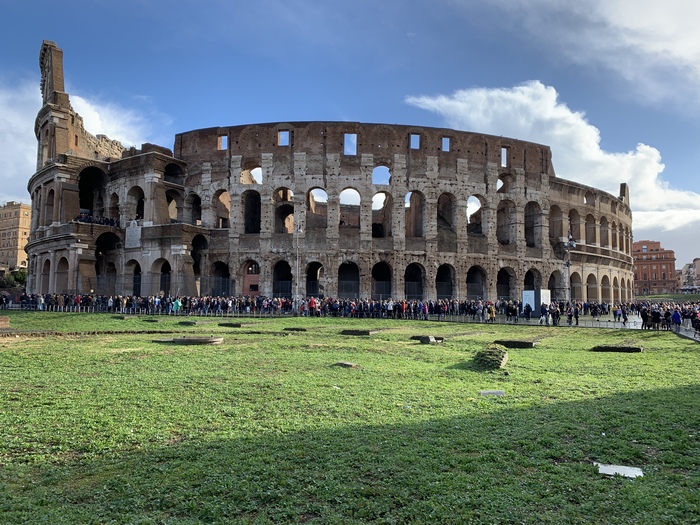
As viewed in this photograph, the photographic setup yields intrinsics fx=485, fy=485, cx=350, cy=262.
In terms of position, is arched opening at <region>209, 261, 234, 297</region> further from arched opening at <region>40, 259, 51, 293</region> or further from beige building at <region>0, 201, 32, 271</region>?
beige building at <region>0, 201, 32, 271</region>

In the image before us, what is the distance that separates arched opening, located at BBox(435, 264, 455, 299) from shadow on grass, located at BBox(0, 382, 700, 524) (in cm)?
3151

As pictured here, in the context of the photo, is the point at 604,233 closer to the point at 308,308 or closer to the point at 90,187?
the point at 308,308

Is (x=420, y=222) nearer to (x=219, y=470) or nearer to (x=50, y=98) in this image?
(x=50, y=98)

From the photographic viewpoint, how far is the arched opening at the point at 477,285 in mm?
38375

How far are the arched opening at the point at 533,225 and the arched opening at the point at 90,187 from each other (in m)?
36.3

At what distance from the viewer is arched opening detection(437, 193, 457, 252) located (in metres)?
37.4

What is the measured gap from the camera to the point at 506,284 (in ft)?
135

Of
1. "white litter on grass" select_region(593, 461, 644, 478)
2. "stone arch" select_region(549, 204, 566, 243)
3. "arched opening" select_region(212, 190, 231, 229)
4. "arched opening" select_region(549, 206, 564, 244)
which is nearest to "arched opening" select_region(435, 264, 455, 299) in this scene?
"arched opening" select_region(549, 206, 564, 244)

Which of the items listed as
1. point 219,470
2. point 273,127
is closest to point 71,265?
point 273,127

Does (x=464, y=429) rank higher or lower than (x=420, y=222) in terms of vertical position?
lower

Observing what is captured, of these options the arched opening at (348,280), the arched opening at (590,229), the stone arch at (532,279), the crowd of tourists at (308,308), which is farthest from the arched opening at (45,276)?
the arched opening at (590,229)

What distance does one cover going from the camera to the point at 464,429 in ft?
20.3

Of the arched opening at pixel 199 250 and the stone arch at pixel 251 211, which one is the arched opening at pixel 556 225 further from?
the arched opening at pixel 199 250

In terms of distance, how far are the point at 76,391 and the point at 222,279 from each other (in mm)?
28919
